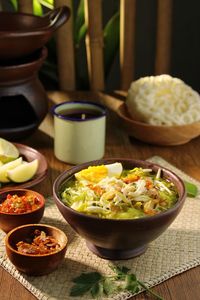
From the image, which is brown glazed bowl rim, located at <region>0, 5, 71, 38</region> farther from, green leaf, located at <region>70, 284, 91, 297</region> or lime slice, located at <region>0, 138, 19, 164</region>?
green leaf, located at <region>70, 284, 91, 297</region>

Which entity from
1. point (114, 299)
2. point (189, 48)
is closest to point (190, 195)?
point (114, 299)

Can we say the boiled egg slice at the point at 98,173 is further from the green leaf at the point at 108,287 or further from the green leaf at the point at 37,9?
the green leaf at the point at 37,9

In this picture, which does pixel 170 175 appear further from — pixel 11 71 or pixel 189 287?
pixel 11 71

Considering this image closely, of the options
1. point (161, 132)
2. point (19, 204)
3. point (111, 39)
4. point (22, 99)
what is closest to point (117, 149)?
point (161, 132)

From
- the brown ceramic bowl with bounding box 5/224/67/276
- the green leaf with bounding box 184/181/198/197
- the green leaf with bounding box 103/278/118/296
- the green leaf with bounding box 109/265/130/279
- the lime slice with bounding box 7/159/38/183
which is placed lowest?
the green leaf with bounding box 184/181/198/197

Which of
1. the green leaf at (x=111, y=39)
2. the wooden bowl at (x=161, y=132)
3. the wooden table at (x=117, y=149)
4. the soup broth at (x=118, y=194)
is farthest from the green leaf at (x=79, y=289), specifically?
the green leaf at (x=111, y=39)

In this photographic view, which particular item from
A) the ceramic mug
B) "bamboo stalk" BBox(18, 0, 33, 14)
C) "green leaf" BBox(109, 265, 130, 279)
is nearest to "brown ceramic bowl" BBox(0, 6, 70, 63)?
the ceramic mug

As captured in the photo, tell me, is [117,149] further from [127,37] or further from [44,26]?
[127,37]
